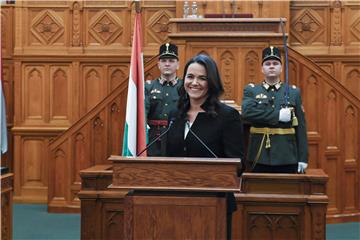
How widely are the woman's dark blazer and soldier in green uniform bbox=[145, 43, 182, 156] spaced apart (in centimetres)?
295

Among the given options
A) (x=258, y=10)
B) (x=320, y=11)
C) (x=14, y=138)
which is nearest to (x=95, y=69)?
(x=14, y=138)

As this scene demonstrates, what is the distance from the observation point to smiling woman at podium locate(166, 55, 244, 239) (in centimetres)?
330

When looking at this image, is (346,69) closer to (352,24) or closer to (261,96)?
(352,24)

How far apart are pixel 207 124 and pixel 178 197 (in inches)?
18.4

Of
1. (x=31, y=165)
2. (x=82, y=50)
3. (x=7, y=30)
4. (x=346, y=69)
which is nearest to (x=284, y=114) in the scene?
(x=346, y=69)

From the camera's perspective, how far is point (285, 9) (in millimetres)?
9406

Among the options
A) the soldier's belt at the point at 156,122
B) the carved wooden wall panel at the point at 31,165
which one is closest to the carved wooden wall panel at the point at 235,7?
the carved wooden wall panel at the point at 31,165

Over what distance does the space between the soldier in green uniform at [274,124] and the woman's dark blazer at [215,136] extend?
2.46 m

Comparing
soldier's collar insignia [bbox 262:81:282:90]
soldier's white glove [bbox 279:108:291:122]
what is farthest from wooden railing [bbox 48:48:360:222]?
soldier's white glove [bbox 279:108:291:122]

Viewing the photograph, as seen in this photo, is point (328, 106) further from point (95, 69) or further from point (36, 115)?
point (36, 115)

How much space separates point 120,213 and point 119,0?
5200mm

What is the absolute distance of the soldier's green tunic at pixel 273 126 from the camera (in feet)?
19.0

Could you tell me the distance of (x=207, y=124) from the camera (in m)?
3.33

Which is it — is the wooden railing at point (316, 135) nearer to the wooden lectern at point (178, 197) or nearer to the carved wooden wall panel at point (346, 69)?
the carved wooden wall panel at point (346, 69)
